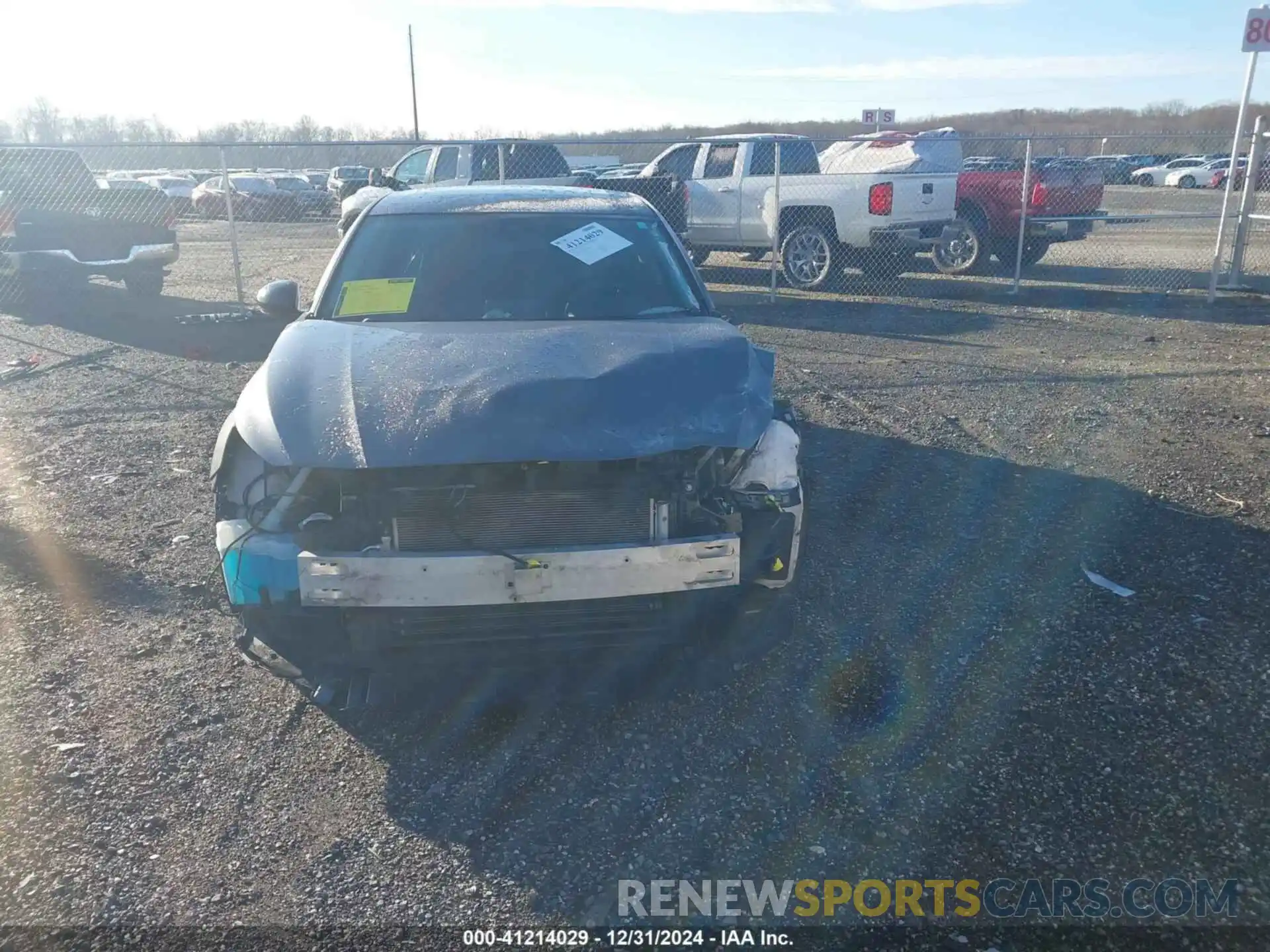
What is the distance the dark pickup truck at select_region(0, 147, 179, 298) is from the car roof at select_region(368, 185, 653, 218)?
8.81 meters

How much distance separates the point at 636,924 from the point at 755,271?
536 inches

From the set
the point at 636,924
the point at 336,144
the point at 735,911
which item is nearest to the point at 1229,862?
the point at 735,911

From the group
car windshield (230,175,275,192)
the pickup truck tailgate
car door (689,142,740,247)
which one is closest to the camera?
the pickup truck tailgate

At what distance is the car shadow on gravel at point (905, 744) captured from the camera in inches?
108

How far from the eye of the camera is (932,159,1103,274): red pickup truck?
43.2 feet

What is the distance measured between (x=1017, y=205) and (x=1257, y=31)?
329 centimetres

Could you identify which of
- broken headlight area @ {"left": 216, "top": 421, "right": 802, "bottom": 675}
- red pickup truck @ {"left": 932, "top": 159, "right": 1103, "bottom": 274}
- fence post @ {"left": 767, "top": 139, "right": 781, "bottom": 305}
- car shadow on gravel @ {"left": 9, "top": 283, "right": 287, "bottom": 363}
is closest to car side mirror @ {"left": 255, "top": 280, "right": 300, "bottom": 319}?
broken headlight area @ {"left": 216, "top": 421, "right": 802, "bottom": 675}

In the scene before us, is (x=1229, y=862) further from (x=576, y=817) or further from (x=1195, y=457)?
(x=1195, y=457)

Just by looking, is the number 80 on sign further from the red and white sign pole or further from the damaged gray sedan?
the damaged gray sedan

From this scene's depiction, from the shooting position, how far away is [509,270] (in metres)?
4.59

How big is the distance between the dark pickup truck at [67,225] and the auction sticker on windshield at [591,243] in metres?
9.65

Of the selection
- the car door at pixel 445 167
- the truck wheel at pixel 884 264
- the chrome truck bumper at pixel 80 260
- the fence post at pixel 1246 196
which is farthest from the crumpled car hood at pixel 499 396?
the car door at pixel 445 167

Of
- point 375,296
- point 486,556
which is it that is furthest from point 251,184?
point 486,556

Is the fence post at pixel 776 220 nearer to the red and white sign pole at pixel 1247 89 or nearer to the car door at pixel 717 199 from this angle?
the car door at pixel 717 199
